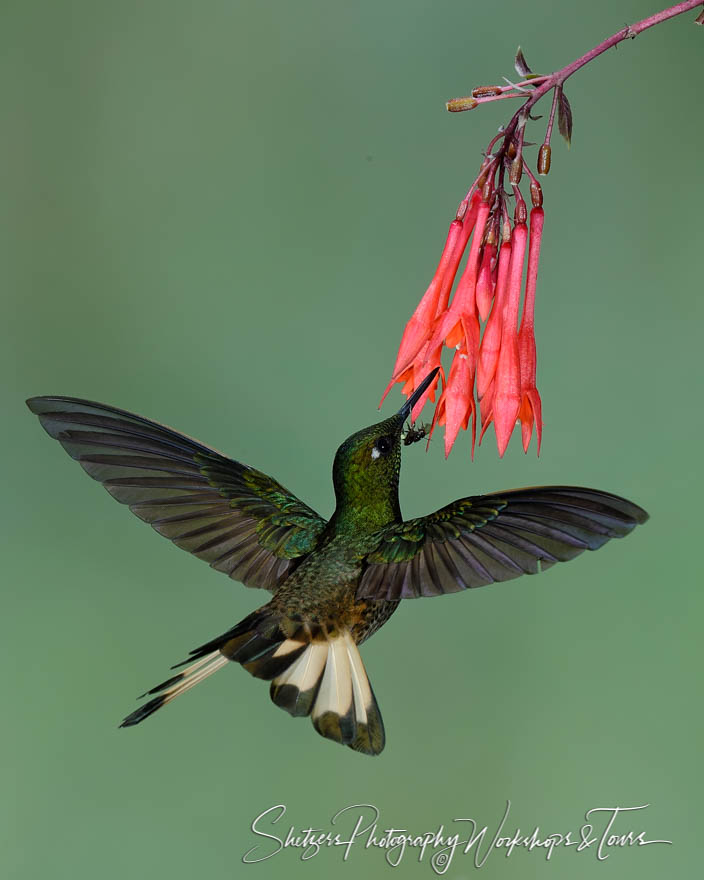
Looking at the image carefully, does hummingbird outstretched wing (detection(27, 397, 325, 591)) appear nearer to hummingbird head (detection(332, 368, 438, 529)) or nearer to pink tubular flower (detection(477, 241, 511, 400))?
hummingbird head (detection(332, 368, 438, 529))

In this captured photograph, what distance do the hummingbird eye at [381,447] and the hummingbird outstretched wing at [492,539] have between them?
67 mm

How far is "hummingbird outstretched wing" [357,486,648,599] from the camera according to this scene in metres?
0.65

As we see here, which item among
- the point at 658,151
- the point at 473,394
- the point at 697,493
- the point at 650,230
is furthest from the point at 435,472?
the point at 473,394

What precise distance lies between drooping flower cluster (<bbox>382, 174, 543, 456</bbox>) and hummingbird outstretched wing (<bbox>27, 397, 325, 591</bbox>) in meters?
0.22

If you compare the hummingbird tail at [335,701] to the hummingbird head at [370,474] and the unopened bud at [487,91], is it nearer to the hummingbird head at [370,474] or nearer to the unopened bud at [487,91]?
the hummingbird head at [370,474]

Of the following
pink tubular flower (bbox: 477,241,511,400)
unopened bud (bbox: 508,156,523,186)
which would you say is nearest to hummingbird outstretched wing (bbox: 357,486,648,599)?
pink tubular flower (bbox: 477,241,511,400)

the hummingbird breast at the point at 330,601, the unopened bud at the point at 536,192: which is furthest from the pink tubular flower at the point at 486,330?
the hummingbird breast at the point at 330,601

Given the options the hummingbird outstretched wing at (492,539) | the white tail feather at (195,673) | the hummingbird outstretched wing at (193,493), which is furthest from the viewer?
the hummingbird outstretched wing at (193,493)

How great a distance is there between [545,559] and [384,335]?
1.10 meters

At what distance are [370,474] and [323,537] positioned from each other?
113 mm

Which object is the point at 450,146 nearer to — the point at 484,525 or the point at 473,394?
the point at 473,394

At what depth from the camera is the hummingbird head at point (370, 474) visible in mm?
855

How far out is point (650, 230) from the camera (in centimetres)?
171

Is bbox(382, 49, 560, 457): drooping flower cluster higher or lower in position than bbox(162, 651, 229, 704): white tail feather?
higher
